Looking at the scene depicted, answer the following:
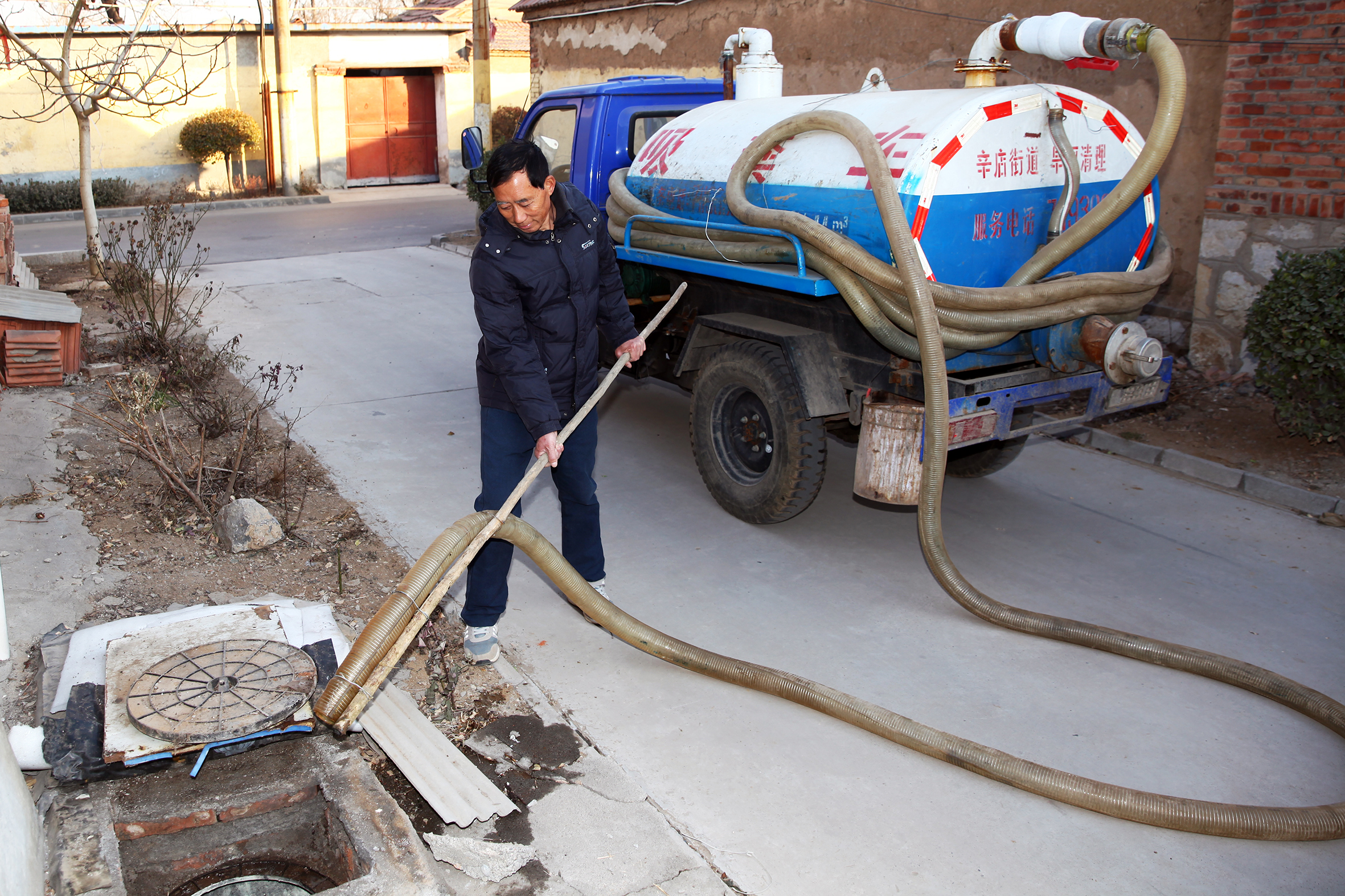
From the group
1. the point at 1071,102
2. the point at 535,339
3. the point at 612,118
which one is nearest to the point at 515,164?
the point at 535,339

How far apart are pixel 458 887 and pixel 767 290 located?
325cm

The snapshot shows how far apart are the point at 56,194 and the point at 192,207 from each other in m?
2.35

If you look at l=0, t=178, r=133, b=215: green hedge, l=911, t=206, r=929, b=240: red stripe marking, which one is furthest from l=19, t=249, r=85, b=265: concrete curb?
l=911, t=206, r=929, b=240: red stripe marking

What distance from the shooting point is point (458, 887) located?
276cm

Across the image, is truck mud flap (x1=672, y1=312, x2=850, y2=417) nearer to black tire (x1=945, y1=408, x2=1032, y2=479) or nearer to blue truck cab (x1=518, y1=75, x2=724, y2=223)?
black tire (x1=945, y1=408, x2=1032, y2=479)

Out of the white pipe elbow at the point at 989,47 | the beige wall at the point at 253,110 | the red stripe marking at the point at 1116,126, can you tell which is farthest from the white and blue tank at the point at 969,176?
the beige wall at the point at 253,110

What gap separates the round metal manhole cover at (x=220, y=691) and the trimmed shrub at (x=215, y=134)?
20.2m

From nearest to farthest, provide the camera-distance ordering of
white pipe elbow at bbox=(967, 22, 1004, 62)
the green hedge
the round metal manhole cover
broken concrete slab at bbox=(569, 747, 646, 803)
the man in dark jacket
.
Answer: the round metal manhole cover < broken concrete slab at bbox=(569, 747, 646, 803) < the man in dark jacket < white pipe elbow at bbox=(967, 22, 1004, 62) < the green hedge

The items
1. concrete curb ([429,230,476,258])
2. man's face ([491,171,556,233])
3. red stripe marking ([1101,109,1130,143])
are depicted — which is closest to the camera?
man's face ([491,171,556,233])

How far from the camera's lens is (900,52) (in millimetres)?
9516

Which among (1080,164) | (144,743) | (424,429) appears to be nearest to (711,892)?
(144,743)

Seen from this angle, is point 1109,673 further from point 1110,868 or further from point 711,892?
point 711,892

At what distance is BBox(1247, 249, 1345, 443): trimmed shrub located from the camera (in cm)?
565

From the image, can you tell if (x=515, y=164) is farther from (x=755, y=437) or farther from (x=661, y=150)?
(x=661, y=150)
